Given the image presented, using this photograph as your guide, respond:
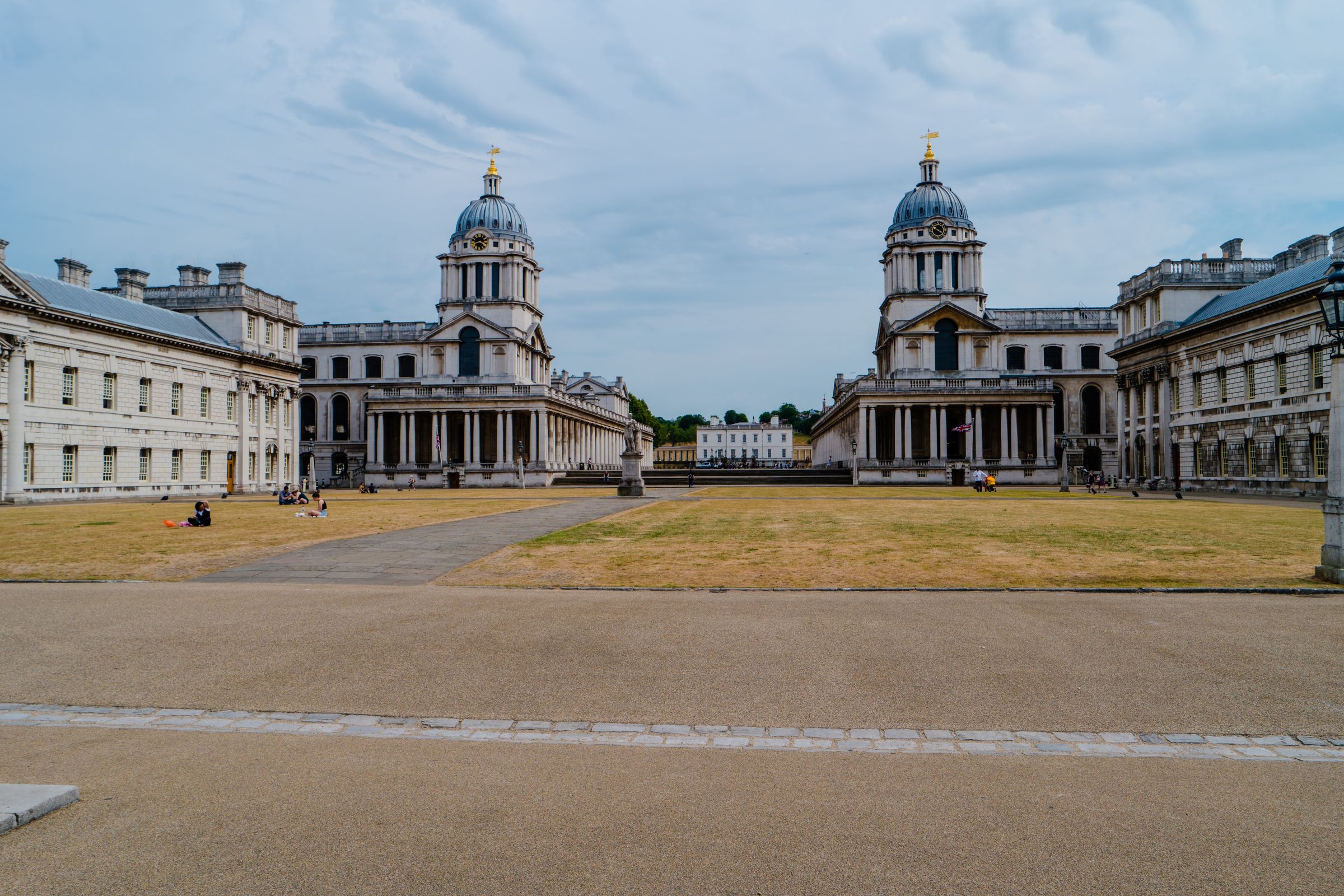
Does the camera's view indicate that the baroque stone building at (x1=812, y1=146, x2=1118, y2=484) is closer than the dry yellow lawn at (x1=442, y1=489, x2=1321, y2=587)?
No

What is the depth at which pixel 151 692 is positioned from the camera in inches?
299

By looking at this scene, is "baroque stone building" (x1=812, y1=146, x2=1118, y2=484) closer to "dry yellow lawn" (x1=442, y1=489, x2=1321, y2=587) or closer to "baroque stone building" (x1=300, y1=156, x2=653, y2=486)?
"baroque stone building" (x1=300, y1=156, x2=653, y2=486)

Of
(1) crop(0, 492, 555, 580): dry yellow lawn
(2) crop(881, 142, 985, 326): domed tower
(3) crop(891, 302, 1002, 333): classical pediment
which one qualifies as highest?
(2) crop(881, 142, 985, 326): domed tower

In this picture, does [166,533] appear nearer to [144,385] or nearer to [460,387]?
[144,385]

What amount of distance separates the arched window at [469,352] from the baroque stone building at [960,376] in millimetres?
38451

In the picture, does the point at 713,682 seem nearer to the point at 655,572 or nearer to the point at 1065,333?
the point at 655,572

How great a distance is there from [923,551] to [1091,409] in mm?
83267

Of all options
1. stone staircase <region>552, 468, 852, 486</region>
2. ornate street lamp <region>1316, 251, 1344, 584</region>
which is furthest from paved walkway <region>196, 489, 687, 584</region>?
stone staircase <region>552, 468, 852, 486</region>

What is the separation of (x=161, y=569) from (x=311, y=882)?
13912mm

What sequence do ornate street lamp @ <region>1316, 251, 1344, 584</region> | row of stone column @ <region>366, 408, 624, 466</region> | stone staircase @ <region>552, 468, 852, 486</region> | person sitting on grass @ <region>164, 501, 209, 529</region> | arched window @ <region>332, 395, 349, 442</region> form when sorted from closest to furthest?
1. ornate street lamp @ <region>1316, 251, 1344, 584</region>
2. person sitting on grass @ <region>164, 501, 209, 529</region>
3. stone staircase @ <region>552, 468, 852, 486</region>
4. row of stone column @ <region>366, 408, 624, 466</region>
5. arched window @ <region>332, 395, 349, 442</region>

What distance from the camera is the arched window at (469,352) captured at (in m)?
84.9

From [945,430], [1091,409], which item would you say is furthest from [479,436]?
[1091,409]

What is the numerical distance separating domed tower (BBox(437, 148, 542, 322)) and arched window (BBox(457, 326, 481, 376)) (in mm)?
2557

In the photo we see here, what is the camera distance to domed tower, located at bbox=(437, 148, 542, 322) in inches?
3393
